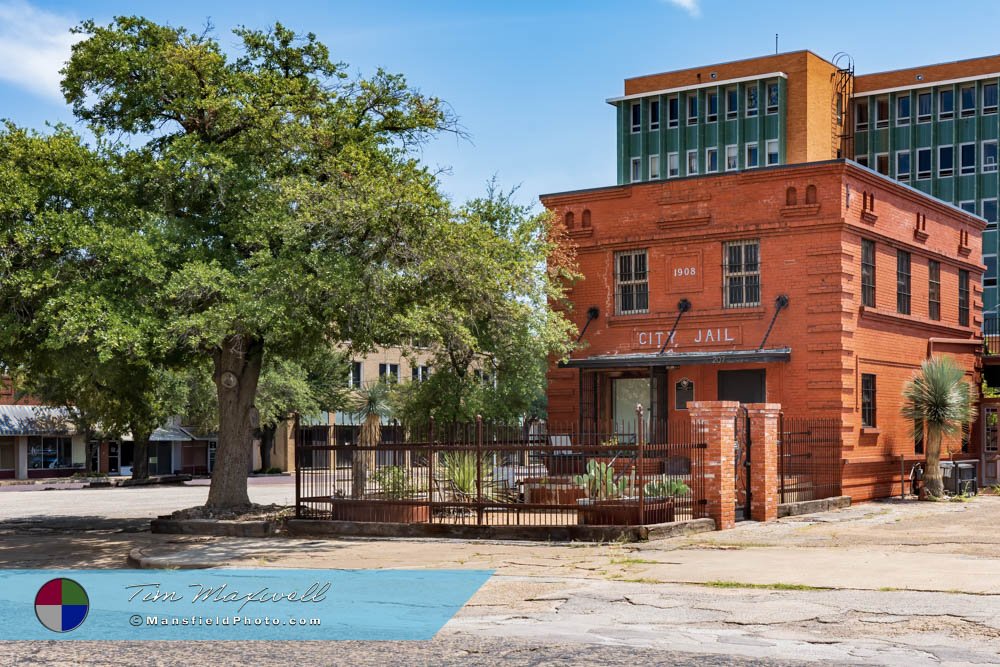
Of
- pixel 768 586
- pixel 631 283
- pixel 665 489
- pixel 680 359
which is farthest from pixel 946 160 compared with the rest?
pixel 768 586

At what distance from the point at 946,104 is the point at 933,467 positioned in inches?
1774

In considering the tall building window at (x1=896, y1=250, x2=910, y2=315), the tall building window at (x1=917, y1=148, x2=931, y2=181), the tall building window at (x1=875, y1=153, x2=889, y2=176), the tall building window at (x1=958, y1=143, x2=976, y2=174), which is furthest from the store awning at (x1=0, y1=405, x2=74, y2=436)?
the tall building window at (x1=958, y1=143, x2=976, y2=174)

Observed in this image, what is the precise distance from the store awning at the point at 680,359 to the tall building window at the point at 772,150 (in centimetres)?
4146

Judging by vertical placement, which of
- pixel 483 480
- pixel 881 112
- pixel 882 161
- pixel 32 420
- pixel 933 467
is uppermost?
pixel 881 112

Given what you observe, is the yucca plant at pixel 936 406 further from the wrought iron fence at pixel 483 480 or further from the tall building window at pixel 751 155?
the tall building window at pixel 751 155

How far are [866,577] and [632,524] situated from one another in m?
5.61

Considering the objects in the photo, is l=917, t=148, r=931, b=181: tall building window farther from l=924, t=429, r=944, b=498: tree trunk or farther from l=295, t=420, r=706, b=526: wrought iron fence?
l=295, t=420, r=706, b=526: wrought iron fence

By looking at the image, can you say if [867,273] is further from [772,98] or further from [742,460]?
[772,98]

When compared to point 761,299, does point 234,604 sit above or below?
below

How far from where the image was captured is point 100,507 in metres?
32.5

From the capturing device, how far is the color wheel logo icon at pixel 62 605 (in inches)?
460

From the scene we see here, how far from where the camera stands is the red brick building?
90.2ft

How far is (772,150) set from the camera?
224 ft

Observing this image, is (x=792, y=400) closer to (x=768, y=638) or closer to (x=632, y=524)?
(x=632, y=524)
